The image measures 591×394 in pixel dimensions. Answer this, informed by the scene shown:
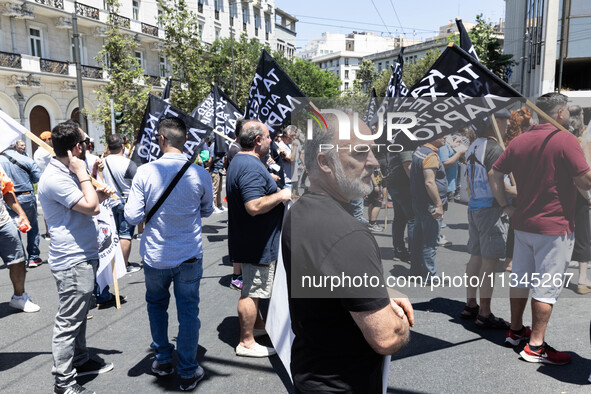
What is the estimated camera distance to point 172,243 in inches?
132

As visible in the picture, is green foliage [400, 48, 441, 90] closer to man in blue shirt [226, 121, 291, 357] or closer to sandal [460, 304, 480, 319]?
sandal [460, 304, 480, 319]

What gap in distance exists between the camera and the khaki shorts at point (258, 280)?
384 cm

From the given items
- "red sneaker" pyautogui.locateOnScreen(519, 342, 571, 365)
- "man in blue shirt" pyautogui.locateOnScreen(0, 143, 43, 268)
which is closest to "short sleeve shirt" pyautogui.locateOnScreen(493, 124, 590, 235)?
"red sneaker" pyautogui.locateOnScreen(519, 342, 571, 365)

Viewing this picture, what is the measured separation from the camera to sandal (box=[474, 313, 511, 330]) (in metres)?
4.17

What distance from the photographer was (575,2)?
889 inches

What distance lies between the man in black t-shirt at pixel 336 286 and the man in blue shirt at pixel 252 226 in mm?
1883

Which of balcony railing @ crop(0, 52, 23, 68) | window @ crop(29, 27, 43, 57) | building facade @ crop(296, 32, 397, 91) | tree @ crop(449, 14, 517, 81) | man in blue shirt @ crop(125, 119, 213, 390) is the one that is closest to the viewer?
man in blue shirt @ crop(125, 119, 213, 390)

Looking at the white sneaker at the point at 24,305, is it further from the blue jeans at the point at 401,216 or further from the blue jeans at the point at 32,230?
the blue jeans at the point at 401,216

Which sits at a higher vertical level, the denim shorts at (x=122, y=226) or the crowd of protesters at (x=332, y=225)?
the crowd of protesters at (x=332, y=225)

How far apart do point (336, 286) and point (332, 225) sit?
0.21 metres

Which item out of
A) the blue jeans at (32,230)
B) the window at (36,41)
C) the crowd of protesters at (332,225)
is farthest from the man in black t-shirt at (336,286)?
the window at (36,41)

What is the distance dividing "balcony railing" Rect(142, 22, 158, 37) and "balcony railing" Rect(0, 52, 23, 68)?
462 inches

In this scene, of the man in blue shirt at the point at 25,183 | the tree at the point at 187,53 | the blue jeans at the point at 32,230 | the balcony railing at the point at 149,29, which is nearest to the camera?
the man in blue shirt at the point at 25,183

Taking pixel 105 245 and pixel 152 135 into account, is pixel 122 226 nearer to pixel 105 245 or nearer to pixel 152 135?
pixel 152 135
